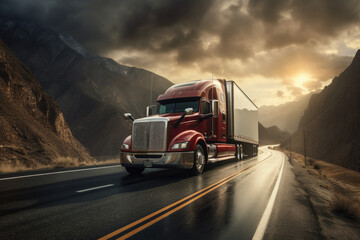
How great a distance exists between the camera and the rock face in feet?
64.5

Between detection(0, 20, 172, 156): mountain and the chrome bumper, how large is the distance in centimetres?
5086

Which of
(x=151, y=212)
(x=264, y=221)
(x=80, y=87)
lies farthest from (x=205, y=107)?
(x=80, y=87)

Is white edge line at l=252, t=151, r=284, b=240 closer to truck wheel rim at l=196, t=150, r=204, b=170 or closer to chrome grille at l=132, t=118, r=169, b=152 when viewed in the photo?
truck wheel rim at l=196, t=150, r=204, b=170

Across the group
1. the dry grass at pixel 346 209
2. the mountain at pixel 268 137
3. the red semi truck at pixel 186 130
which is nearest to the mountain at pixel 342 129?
the red semi truck at pixel 186 130

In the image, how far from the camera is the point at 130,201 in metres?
5.63

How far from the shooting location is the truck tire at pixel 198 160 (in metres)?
10.1

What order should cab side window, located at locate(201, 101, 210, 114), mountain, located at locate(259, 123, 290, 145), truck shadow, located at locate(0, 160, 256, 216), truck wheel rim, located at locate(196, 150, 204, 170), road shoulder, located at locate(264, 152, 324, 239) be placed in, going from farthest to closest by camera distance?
mountain, located at locate(259, 123, 290, 145) < cab side window, located at locate(201, 101, 210, 114) < truck wheel rim, located at locate(196, 150, 204, 170) < truck shadow, located at locate(0, 160, 256, 216) < road shoulder, located at locate(264, 152, 324, 239)

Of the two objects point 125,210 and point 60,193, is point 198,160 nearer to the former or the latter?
point 60,193

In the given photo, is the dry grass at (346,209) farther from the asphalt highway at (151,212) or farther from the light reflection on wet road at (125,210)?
the light reflection on wet road at (125,210)

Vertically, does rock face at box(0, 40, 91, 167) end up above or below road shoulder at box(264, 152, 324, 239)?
above

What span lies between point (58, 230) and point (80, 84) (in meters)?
75.9

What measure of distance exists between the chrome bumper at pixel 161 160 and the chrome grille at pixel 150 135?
23 cm

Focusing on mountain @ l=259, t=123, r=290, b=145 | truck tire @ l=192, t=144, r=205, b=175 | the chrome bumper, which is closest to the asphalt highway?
the chrome bumper

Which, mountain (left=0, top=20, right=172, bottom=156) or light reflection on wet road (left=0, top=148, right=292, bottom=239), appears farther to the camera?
mountain (left=0, top=20, right=172, bottom=156)
